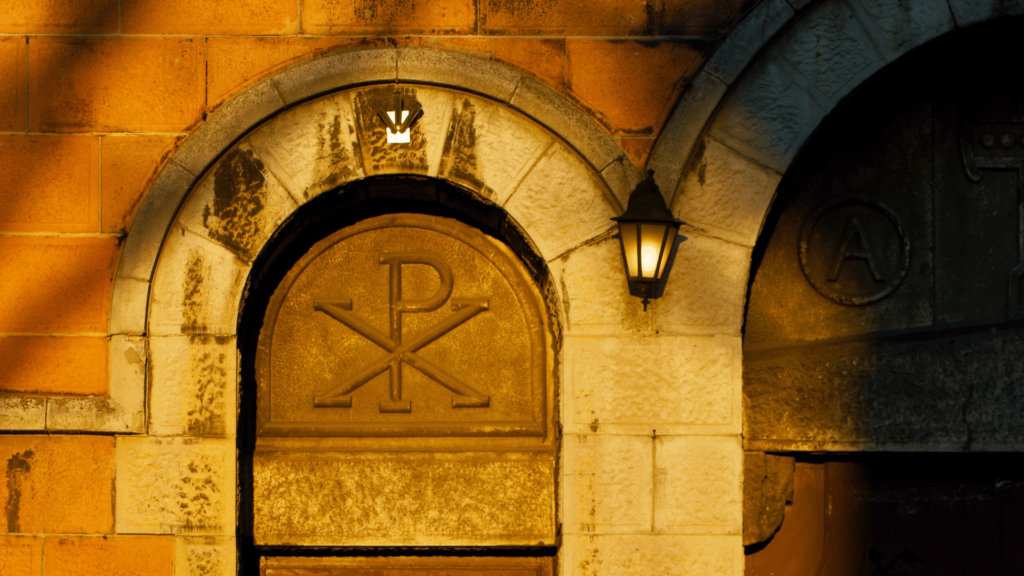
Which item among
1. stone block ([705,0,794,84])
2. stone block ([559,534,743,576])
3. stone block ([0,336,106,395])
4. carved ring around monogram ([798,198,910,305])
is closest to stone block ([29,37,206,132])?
stone block ([0,336,106,395])

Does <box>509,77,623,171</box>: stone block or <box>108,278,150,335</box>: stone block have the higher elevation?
<box>509,77,623,171</box>: stone block

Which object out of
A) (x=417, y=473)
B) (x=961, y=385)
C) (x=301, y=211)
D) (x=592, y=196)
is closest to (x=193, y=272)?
(x=301, y=211)

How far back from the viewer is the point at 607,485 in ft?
11.7

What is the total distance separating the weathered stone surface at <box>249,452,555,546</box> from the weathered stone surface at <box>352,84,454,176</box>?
1457 mm

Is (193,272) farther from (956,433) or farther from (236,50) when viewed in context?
(956,433)

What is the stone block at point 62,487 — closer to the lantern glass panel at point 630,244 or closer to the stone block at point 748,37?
the lantern glass panel at point 630,244

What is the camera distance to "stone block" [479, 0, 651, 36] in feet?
12.1

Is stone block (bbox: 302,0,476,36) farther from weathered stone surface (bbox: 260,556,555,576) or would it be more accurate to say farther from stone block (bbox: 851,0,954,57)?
weathered stone surface (bbox: 260,556,555,576)

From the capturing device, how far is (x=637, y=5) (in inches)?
145

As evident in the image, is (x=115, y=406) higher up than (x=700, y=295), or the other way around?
(x=700, y=295)

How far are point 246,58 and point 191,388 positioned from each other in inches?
64.1

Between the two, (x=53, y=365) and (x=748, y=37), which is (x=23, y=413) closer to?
(x=53, y=365)

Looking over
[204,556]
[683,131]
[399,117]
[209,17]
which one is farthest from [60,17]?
[683,131]

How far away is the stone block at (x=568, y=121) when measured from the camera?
3.60 m
